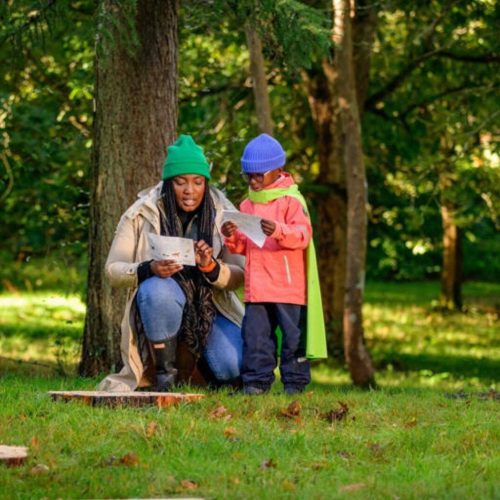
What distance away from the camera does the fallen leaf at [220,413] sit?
7363mm

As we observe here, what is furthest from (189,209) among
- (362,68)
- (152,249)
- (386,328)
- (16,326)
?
(386,328)

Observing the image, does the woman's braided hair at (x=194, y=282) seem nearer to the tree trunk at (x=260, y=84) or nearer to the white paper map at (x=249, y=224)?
the white paper map at (x=249, y=224)

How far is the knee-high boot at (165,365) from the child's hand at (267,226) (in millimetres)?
887

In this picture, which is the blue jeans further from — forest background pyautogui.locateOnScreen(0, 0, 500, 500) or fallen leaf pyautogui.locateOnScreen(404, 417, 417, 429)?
fallen leaf pyautogui.locateOnScreen(404, 417, 417, 429)

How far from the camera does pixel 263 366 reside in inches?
337

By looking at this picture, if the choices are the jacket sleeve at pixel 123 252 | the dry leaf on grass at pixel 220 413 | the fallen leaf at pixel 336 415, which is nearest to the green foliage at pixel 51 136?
the jacket sleeve at pixel 123 252

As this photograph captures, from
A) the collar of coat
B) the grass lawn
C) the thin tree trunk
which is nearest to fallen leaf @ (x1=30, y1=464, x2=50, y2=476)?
the grass lawn

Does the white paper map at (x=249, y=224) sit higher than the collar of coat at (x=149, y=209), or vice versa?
the collar of coat at (x=149, y=209)

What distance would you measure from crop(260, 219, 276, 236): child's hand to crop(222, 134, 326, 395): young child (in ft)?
0.88

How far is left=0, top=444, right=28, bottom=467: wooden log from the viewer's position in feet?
20.1

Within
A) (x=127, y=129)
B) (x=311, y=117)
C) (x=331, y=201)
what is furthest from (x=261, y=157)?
(x=311, y=117)

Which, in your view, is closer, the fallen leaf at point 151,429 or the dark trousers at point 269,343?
the fallen leaf at point 151,429

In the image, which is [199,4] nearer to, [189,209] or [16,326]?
[189,209]

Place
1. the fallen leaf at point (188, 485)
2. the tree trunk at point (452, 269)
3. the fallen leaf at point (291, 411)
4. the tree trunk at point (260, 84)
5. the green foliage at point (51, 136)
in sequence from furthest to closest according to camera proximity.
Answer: the tree trunk at point (452, 269)
the tree trunk at point (260, 84)
the green foliage at point (51, 136)
the fallen leaf at point (291, 411)
the fallen leaf at point (188, 485)
